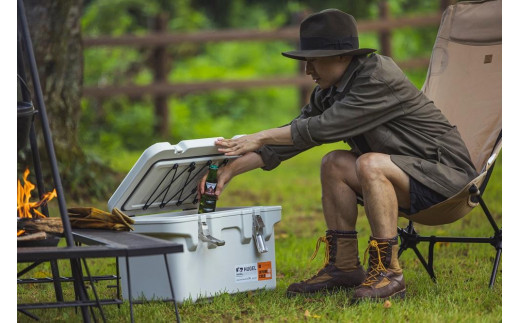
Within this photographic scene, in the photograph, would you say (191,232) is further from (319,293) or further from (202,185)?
(319,293)

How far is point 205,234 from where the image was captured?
11.7 feet

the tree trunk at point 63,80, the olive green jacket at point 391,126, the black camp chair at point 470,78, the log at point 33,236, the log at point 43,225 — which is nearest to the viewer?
the log at point 33,236

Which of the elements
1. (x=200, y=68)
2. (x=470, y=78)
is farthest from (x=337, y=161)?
(x=200, y=68)

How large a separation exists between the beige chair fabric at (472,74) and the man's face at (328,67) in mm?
810

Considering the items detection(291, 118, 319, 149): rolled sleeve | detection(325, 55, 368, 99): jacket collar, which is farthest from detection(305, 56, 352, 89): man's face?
detection(291, 118, 319, 149): rolled sleeve

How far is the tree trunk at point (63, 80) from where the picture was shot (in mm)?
6449

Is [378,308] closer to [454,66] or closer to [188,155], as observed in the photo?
[188,155]

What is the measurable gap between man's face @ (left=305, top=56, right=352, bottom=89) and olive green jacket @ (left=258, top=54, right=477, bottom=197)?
28 millimetres

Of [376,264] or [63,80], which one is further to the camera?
[63,80]

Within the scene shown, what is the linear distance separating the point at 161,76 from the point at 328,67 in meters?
7.37

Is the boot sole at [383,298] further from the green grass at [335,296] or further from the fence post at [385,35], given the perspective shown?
the fence post at [385,35]

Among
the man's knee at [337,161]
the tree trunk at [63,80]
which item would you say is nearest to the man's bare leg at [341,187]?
the man's knee at [337,161]

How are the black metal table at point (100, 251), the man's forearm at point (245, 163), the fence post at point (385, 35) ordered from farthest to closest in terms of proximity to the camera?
1. the fence post at point (385, 35)
2. the man's forearm at point (245, 163)
3. the black metal table at point (100, 251)
